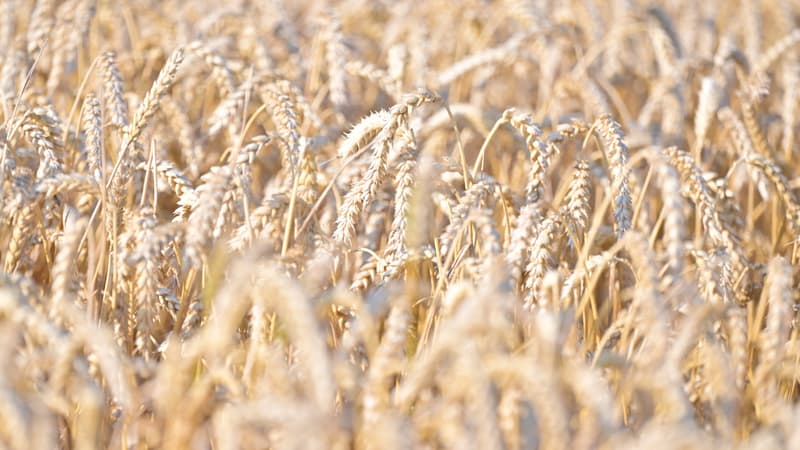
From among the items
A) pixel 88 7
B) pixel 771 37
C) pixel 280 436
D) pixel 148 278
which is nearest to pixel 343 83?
pixel 88 7

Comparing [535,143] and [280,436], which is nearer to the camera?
[280,436]

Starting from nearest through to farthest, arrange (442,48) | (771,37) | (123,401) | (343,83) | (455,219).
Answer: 1. (123,401)
2. (455,219)
3. (343,83)
4. (442,48)
5. (771,37)

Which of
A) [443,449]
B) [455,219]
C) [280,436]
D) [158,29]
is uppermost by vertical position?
[158,29]

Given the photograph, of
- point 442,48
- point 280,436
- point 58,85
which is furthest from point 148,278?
point 442,48

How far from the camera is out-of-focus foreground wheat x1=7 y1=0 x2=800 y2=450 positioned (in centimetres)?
118

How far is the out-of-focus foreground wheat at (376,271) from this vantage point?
3.87 feet

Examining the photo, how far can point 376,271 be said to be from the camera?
6.06 feet

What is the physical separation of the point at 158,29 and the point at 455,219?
2351 mm

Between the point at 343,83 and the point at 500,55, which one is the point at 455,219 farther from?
the point at 500,55

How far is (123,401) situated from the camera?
1241mm

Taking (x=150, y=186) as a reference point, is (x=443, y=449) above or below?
below

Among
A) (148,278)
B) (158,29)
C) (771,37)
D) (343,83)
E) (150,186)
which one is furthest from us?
(771,37)

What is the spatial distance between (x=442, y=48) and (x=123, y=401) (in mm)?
3194

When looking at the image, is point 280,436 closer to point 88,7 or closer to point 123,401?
point 123,401
